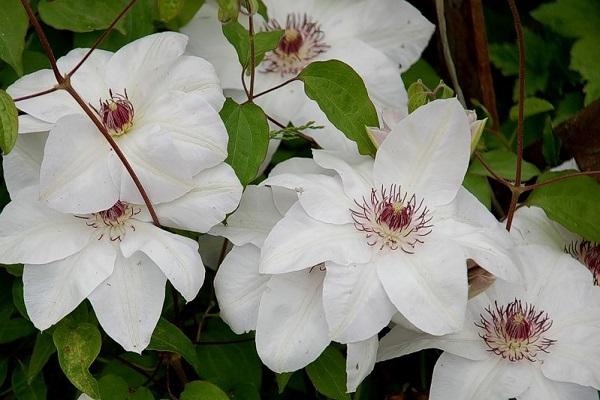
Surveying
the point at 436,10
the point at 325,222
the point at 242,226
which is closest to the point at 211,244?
the point at 242,226

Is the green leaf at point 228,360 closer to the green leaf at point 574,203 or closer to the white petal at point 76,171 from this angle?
the white petal at point 76,171

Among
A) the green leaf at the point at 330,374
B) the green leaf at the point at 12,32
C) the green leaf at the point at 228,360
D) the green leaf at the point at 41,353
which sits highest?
the green leaf at the point at 12,32

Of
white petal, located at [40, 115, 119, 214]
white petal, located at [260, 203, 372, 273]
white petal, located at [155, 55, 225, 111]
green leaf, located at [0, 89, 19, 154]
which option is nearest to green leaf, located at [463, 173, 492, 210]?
white petal, located at [260, 203, 372, 273]

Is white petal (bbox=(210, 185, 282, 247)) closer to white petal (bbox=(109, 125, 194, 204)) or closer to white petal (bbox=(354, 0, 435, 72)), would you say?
white petal (bbox=(109, 125, 194, 204))

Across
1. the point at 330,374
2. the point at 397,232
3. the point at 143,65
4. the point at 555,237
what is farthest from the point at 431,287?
the point at 143,65

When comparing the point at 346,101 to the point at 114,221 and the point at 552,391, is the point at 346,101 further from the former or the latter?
the point at 552,391

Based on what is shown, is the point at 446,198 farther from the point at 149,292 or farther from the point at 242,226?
the point at 149,292

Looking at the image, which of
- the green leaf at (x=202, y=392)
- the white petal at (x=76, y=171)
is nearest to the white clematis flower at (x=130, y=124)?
the white petal at (x=76, y=171)
